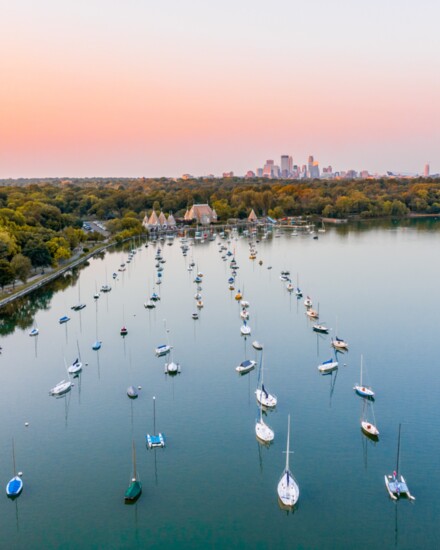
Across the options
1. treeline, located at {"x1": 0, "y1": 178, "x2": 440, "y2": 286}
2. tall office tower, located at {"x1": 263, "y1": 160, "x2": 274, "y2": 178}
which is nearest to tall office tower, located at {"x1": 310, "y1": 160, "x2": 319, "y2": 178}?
tall office tower, located at {"x1": 263, "y1": 160, "x2": 274, "y2": 178}

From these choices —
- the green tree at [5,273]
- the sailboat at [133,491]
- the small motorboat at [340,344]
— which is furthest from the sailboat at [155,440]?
the green tree at [5,273]

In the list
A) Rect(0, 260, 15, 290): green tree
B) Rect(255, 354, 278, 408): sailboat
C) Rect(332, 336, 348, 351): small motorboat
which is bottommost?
Rect(255, 354, 278, 408): sailboat

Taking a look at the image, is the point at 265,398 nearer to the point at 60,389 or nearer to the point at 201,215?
the point at 60,389

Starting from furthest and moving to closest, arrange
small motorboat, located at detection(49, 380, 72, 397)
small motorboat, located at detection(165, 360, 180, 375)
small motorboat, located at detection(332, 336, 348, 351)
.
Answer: small motorboat, located at detection(332, 336, 348, 351) < small motorboat, located at detection(165, 360, 180, 375) < small motorboat, located at detection(49, 380, 72, 397)

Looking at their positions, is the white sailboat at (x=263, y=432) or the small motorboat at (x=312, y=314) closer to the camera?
the white sailboat at (x=263, y=432)

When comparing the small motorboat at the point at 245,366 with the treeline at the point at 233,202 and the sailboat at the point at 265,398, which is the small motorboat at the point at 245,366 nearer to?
the sailboat at the point at 265,398

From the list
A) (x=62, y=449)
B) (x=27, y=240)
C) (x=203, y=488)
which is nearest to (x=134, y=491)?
(x=203, y=488)

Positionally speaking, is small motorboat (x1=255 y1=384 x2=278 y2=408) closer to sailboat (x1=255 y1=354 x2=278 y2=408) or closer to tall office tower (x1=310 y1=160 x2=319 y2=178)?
sailboat (x1=255 y1=354 x2=278 y2=408)

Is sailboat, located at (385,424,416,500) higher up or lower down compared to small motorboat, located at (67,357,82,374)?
lower down
